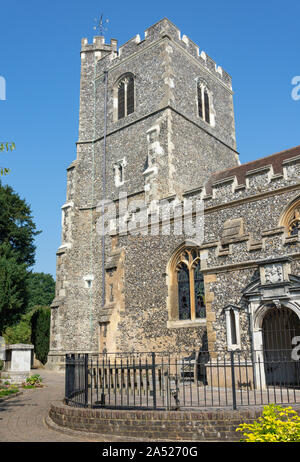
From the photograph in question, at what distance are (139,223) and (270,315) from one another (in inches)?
295

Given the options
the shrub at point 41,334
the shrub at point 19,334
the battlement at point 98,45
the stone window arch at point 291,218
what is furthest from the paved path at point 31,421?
the battlement at point 98,45

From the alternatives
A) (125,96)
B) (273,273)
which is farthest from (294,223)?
(125,96)

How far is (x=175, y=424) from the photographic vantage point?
22.5 ft

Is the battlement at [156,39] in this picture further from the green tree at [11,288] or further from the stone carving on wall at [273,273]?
the stone carving on wall at [273,273]

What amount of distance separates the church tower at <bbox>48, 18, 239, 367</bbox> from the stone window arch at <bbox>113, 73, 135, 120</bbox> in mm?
62

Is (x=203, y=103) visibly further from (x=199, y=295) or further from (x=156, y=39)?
(x=199, y=295)

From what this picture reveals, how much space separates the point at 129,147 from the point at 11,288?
9684 millimetres

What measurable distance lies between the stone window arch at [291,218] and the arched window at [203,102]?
12.1 m

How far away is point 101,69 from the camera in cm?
2634

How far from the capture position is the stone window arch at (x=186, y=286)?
15.8 metres

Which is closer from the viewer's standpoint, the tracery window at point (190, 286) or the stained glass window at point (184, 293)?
the tracery window at point (190, 286)

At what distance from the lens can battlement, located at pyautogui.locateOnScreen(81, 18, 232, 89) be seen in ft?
76.2

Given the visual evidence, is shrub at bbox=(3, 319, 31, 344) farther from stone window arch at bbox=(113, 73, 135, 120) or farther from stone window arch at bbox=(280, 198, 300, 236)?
stone window arch at bbox=(280, 198, 300, 236)
